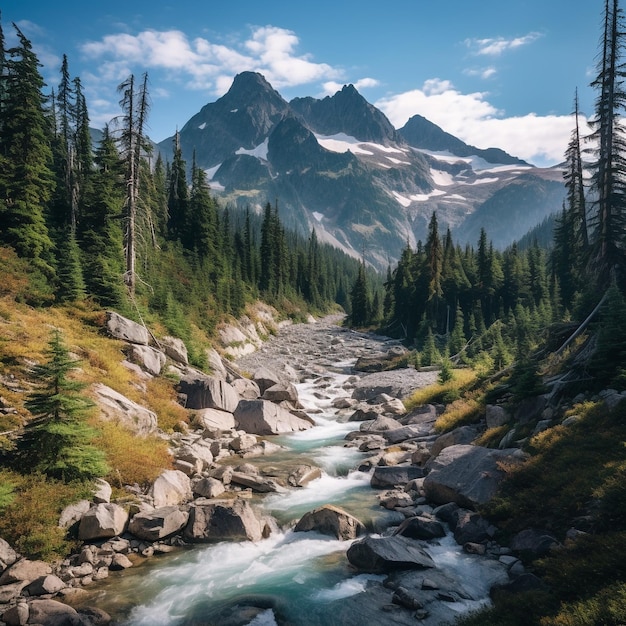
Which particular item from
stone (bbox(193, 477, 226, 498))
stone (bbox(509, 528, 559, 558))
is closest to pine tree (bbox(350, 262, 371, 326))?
stone (bbox(193, 477, 226, 498))

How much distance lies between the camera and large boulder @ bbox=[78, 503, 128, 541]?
1033 centimetres

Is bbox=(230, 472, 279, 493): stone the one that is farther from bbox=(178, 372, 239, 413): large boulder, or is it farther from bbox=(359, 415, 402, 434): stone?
bbox=(359, 415, 402, 434): stone

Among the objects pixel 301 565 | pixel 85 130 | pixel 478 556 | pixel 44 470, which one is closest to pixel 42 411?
pixel 44 470

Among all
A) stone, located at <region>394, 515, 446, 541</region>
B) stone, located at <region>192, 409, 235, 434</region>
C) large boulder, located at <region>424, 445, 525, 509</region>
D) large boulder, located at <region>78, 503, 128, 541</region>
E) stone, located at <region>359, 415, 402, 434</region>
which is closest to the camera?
large boulder, located at <region>78, 503, 128, 541</region>

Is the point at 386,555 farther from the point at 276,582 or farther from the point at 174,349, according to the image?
the point at 174,349

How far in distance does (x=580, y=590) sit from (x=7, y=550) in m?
11.5

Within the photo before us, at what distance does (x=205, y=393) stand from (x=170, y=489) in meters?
8.99

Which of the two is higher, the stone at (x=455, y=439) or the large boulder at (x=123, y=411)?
the large boulder at (x=123, y=411)

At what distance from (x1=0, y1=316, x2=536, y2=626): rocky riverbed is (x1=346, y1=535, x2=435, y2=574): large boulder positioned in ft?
0.09

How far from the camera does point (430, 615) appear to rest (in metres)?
7.97

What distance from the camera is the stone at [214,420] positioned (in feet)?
65.1

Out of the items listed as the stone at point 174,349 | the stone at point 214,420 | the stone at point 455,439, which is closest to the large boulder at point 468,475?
the stone at point 455,439

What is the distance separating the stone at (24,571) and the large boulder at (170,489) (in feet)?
11.3

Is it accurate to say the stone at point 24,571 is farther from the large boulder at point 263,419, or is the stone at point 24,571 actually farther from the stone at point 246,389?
the stone at point 246,389
